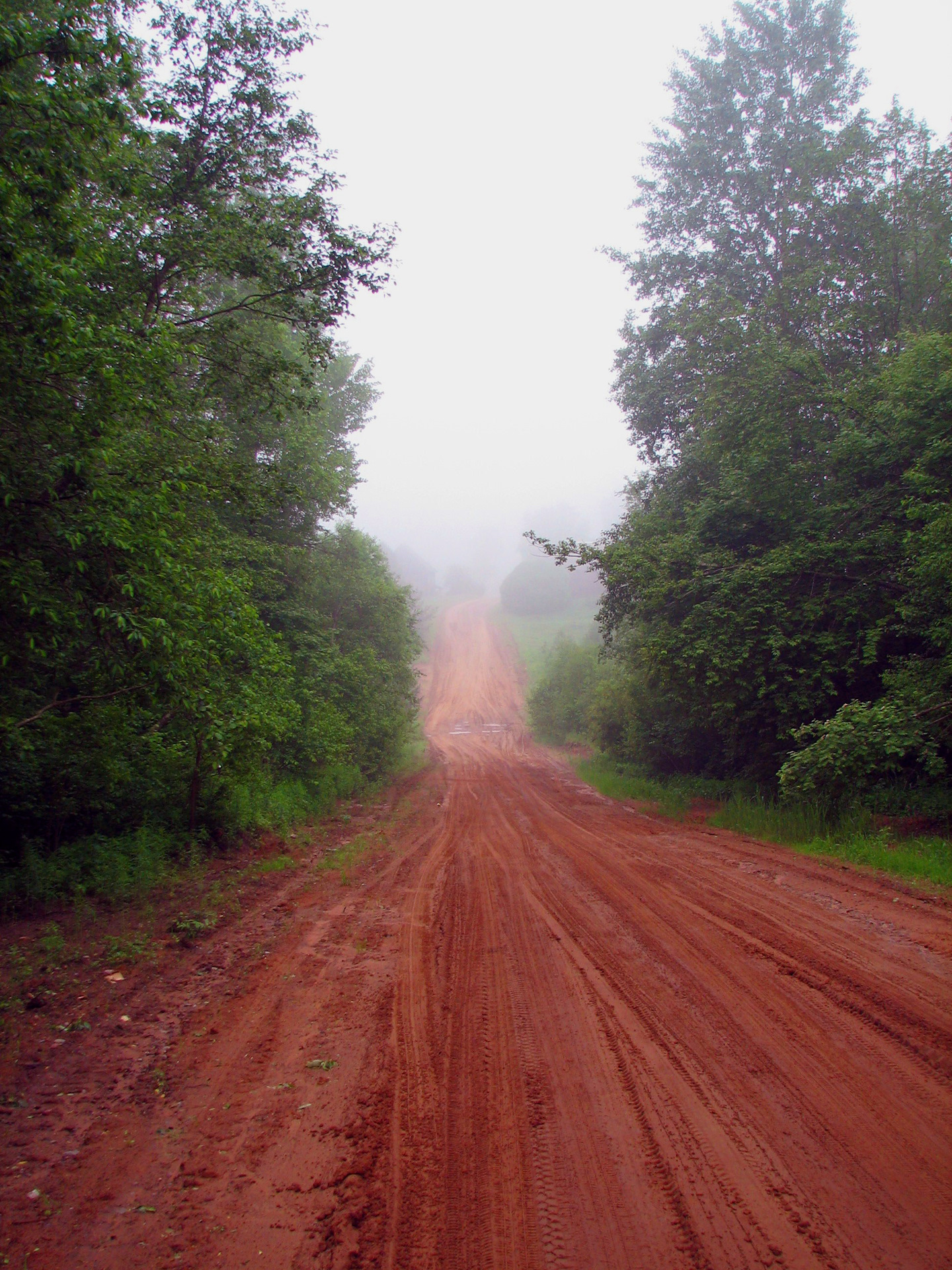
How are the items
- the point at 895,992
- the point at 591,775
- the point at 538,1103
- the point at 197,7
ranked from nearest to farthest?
the point at 538,1103 → the point at 895,992 → the point at 197,7 → the point at 591,775

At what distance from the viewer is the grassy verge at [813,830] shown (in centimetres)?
687

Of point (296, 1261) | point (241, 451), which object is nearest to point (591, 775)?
point (241, 451)

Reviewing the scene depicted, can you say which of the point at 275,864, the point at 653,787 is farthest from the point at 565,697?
the point at 275,864

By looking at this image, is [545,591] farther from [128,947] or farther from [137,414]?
[128,947]

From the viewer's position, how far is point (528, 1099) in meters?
3.34

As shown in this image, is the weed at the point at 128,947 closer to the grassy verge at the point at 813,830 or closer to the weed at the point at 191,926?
the weed at the point at 191,926

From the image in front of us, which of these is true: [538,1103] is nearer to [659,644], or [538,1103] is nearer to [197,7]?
[659,644]

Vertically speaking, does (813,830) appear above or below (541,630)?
below

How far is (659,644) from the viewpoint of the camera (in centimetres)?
1154

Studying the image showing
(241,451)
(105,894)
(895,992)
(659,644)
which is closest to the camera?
(895,992)

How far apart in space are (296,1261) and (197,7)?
41.4 ft

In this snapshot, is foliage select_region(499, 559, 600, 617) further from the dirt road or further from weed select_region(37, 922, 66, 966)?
weed select_region(37, 922, 66, 966)

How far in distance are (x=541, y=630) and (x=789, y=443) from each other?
150 feet

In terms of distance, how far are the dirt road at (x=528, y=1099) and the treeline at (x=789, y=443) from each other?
4.14 m
